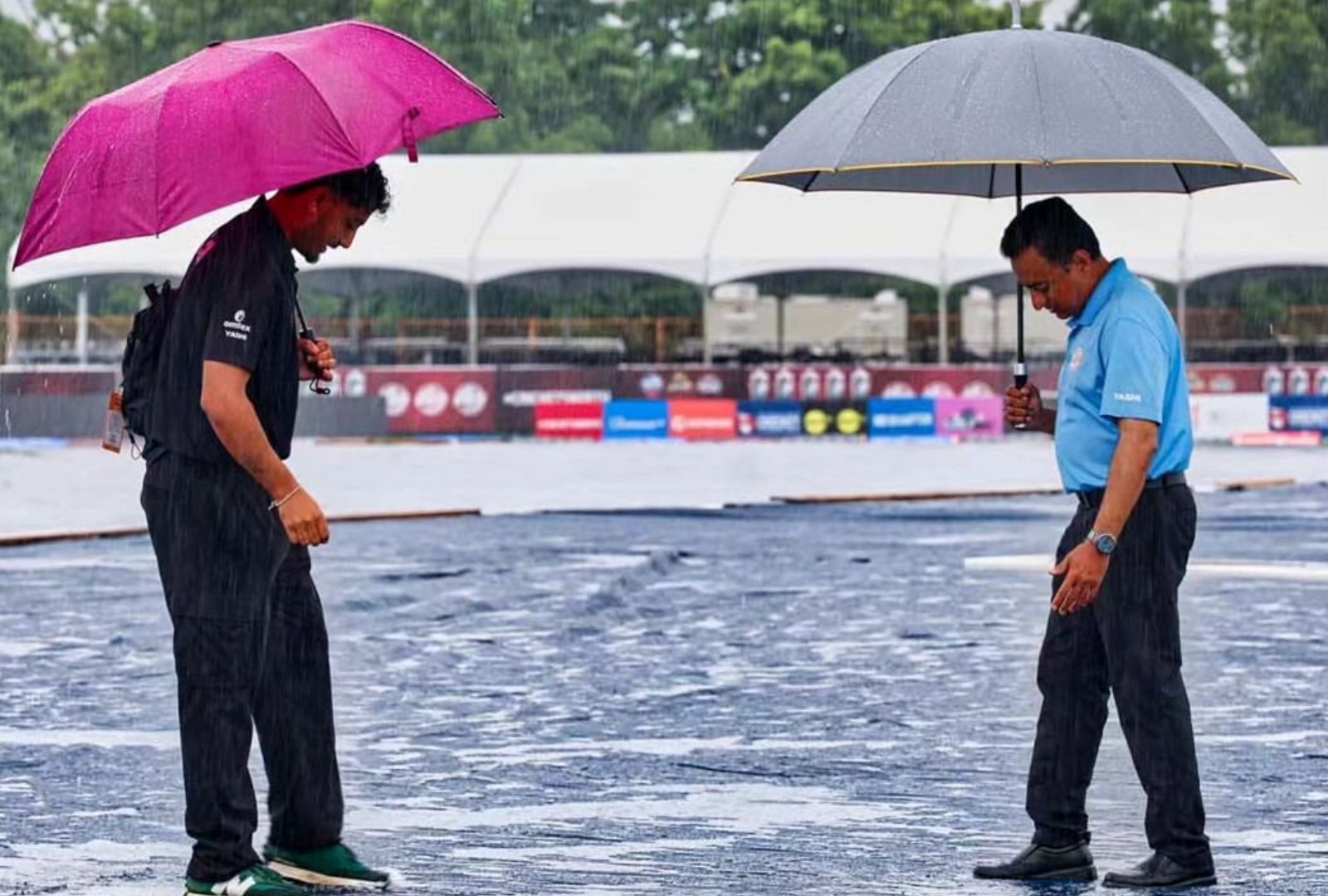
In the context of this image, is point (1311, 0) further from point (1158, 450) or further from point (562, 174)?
point (1158, 450)

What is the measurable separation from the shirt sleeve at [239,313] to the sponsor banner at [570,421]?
3166cm

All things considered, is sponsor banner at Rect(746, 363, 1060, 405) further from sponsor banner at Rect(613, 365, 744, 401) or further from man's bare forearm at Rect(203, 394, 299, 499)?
man's bare forearm at Rect(203, 394, 299, 499)

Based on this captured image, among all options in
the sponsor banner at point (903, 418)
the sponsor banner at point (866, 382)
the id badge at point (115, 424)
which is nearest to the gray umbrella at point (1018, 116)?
the id badge at point (115, 424)

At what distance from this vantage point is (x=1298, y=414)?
119ft

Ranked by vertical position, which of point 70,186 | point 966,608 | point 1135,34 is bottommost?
point 966,608

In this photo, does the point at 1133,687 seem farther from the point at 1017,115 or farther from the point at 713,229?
the point at 713,229

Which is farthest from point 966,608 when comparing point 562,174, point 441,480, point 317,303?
point 317,303

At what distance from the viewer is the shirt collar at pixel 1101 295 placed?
636 centimetres

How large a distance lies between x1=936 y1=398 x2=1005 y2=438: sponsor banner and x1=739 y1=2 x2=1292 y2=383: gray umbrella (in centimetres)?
2927

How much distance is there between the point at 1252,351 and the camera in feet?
144

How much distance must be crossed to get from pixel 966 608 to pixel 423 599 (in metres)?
2.72

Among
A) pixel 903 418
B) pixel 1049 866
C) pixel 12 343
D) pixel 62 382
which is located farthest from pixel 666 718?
pixel 12 343

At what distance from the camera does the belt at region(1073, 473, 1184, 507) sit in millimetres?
6297

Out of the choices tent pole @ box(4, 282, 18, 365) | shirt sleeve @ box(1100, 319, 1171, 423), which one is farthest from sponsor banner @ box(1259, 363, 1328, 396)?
shirt sleeve @ box(1100, 319, 1171, 423)
